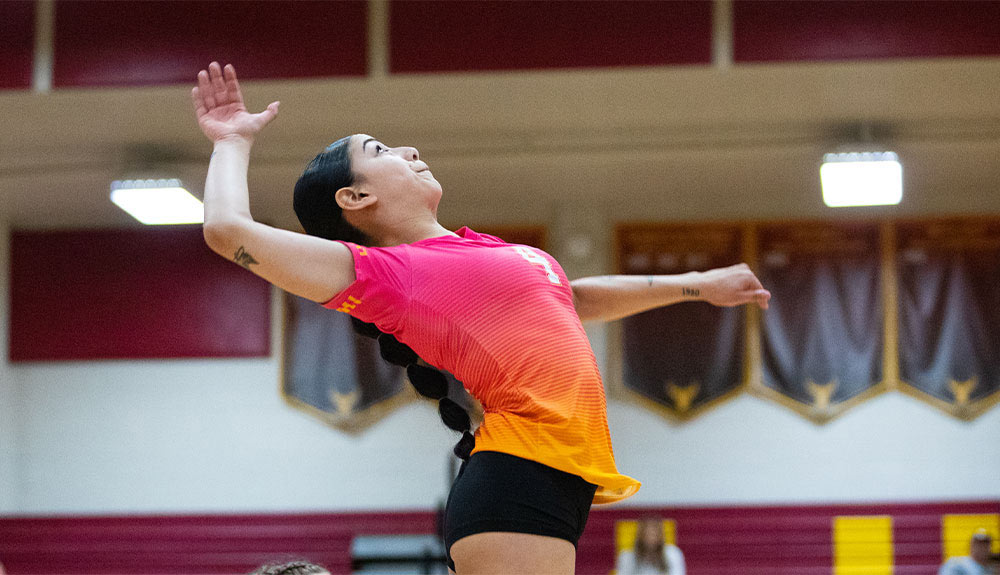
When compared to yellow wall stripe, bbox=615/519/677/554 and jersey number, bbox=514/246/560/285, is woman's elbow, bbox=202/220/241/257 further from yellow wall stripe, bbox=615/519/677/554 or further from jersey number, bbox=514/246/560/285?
yellow wall stripe, bbox=615/519/677/554

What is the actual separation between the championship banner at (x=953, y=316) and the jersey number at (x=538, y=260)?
6.08 m

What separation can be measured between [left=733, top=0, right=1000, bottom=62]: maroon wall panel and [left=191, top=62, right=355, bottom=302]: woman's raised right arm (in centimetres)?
363

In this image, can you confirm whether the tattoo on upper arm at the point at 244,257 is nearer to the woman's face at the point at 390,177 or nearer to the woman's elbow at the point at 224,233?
the woman's elbow at the point at 224,233

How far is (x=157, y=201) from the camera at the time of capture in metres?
6.42

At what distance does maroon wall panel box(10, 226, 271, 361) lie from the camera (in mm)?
7590

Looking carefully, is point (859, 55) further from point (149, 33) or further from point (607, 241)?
point (149, 33)

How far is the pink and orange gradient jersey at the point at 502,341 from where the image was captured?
58.2 inches

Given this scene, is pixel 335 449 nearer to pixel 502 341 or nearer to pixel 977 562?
pixel 977 562

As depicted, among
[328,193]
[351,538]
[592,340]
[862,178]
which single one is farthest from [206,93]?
[351,538]

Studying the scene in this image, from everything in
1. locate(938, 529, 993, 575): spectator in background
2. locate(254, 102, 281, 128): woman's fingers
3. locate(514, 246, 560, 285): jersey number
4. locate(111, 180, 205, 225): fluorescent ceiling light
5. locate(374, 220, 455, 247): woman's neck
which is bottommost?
locate(938, 529, 993, 575): spectator in background

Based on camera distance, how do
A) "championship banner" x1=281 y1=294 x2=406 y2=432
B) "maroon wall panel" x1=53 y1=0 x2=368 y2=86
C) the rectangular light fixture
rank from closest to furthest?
"maroon wall panel" x1=53 y1=0 x2=368 y2=86
the rectangular light fixture
"championship banner" x1=281 y1=294 x2=406 y2=432

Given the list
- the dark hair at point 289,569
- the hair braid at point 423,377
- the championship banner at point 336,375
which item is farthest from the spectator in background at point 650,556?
the hair braid at point 423,377

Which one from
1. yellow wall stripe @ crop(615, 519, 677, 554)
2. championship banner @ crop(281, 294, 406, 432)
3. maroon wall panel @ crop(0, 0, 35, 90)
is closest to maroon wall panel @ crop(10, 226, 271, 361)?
championship banner @ crop(281, 294, 406, 432)

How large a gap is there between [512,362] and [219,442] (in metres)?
6.55
